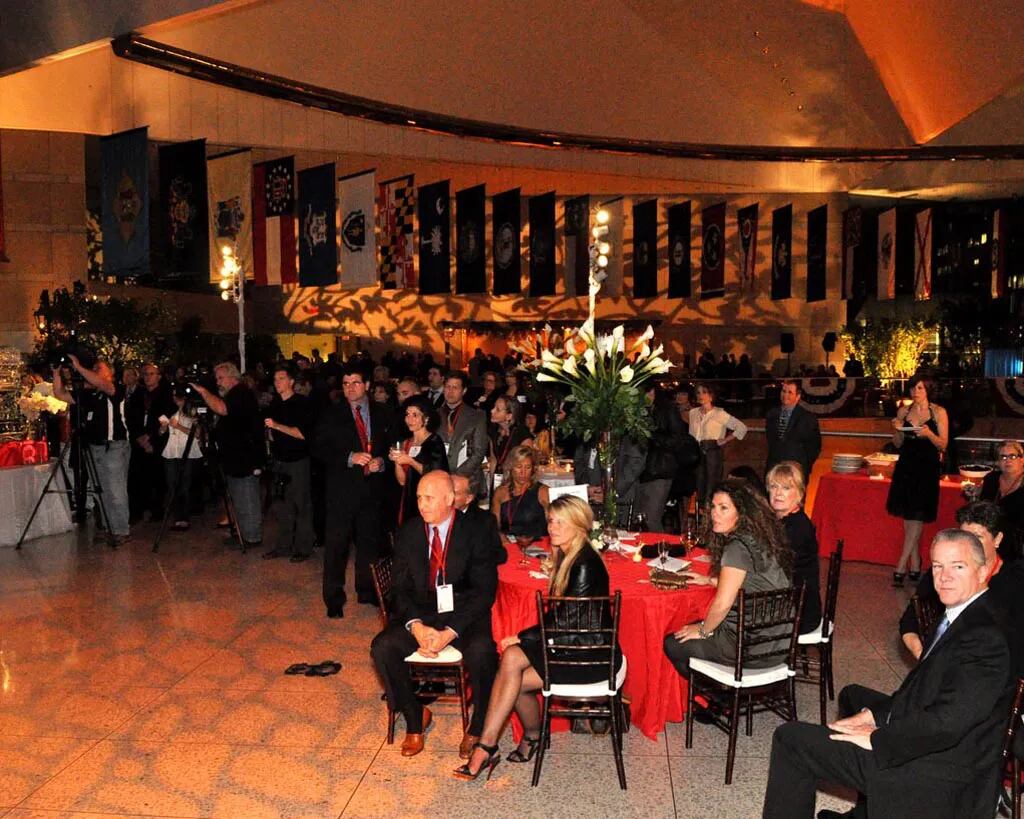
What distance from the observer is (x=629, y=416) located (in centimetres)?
576

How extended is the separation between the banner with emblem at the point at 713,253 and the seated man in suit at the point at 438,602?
15.8m

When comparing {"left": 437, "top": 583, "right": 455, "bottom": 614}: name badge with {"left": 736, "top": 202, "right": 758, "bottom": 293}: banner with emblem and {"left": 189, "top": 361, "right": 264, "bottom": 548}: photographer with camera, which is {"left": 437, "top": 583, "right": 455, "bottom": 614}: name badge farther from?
{"left": 736, "top": 202, "right": 758, "bottom": 293}: banner with emblem

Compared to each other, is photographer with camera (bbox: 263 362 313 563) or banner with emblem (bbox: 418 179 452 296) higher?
banner with emblem (bbox: 418 179 452 296)

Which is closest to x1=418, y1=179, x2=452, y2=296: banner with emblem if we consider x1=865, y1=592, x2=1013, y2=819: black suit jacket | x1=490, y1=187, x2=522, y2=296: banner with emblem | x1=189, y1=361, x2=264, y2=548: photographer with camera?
x1=490, y1=187, x2=522, y2=296: banner with emblem

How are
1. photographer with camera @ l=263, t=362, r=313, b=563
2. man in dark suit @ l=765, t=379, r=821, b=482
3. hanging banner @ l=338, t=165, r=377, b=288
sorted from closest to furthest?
man in dark suit @ l=765, t=379, r=821, b=482, photographer with camera @ l=263, t=362, r=313, b=563, hanging banner @ l=338, t=165, r=377, b=288

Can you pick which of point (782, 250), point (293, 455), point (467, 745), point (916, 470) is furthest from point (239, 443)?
point (782, 250)

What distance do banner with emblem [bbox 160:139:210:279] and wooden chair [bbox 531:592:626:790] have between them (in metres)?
8.88

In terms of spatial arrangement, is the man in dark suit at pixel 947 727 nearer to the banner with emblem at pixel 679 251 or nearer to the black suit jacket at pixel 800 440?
the black suit jacket at pixel 800 440

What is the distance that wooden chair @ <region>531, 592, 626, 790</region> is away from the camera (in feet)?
14.1

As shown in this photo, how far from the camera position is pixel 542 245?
16.8 meters

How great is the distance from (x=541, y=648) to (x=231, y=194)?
401 inches

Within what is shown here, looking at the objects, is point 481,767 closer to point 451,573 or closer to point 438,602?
point 438,602

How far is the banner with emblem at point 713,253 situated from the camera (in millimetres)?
20047

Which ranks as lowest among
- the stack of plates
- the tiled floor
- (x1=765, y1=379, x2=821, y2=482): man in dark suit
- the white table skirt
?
the tiled floor
